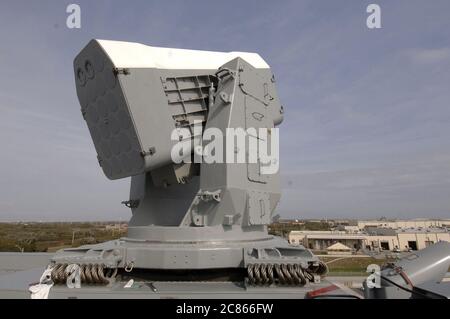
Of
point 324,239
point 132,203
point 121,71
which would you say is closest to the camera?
point 121,71

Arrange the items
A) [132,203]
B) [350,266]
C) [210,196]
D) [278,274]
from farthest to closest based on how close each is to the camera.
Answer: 1. [350,266]
2. [132,203]
3. [210,196]
4. [278,274]

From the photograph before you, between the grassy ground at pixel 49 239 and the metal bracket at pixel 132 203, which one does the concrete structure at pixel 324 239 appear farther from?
the metal bracket at pixel 132 203

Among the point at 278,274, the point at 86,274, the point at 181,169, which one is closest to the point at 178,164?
the point at 181,169

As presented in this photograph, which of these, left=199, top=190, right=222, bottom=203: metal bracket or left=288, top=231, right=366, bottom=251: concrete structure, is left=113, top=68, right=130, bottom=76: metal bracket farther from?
left=288, top=231, right=366, bottom=251: concrete structure

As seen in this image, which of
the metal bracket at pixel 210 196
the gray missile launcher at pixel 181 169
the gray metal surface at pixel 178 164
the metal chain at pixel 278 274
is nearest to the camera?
the metal chain at pixel 278 274

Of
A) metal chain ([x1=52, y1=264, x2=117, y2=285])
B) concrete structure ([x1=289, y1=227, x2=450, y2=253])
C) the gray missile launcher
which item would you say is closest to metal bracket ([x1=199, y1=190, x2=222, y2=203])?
the gray missile launcher

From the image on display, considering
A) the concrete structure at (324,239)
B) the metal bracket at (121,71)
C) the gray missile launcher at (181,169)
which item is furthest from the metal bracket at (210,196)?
the concrete structure at (324,239)

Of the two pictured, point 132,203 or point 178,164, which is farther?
point 132,203

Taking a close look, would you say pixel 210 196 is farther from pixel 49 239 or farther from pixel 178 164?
pixel 49 239

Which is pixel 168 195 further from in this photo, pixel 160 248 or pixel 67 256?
pixel 67 256

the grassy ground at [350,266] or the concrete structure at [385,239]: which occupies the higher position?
the concrete structure at [385,239]

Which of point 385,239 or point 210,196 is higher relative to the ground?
point 385,239

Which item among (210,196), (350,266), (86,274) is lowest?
(350,266)

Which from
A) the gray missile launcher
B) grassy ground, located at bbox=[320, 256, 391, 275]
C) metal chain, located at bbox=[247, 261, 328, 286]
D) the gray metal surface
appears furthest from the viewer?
grassy ground, located at bbox=[320, 256, 391, 275]
